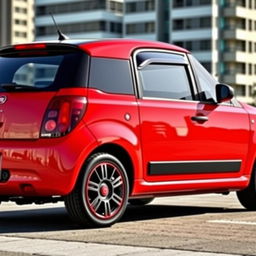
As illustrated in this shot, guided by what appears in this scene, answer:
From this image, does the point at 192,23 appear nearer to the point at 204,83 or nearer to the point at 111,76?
the point at 204,83

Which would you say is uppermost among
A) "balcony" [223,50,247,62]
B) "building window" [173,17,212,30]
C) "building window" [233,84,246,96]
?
"building window" [173,17,212,30]

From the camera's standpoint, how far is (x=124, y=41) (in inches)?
376

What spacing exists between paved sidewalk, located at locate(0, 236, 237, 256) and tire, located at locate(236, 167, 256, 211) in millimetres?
3789

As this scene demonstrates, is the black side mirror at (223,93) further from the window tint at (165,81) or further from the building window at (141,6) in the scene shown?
the building window at (141,6)

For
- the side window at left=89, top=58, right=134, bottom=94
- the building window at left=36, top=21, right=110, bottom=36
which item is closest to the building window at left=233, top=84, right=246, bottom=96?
the building window at left=36, top=21, right=110, bottom=36

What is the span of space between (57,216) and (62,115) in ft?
6.54

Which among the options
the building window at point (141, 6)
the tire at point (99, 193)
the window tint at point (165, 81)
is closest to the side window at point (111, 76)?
the window tint at point (165, 81)

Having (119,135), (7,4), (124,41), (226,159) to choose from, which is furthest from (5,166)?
(7,4)

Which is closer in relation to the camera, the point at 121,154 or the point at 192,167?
the point at 121,154

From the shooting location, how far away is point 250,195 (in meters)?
10.9

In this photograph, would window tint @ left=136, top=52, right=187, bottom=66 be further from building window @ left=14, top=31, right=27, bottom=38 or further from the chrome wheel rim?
building window @ left=14, top=31, right=27, bottom=38

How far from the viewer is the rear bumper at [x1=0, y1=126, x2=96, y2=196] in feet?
27.9

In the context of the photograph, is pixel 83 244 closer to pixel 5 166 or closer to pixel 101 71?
pixel 5 166

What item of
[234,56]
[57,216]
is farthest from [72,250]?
[234,56]
